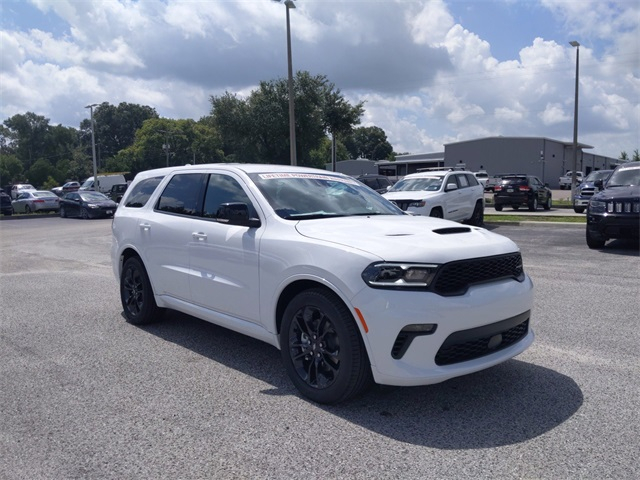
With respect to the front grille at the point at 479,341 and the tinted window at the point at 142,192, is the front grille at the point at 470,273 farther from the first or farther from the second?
the tinted window at the point at 142,192

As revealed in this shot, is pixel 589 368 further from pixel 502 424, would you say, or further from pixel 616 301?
pixel 616 301

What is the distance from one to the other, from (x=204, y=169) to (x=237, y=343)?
180 centimetres

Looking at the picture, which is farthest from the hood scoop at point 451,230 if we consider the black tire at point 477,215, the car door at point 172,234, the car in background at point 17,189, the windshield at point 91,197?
the car in background at point 17,189

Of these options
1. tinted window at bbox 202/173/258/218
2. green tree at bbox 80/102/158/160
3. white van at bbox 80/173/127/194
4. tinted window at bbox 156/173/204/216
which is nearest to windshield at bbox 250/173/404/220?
tinted window at bbox 202/173/258/218

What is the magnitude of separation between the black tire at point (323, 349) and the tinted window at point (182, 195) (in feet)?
6.26

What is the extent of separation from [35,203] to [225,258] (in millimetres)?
33091

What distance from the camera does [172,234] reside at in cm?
564

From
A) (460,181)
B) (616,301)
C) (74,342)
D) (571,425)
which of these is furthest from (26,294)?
(460,181)

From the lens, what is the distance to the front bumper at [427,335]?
12.0 ft

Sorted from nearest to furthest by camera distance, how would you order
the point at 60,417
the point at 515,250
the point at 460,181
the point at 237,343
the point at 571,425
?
the point at 571,425
the point at 60,417
the point at 515,250
the point at 237,343
the point at 460,181

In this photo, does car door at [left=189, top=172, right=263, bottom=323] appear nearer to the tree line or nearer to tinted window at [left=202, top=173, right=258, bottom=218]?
tinted window at [left=202, top=173, right=258, bottom=218]

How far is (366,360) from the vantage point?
12.6 feet

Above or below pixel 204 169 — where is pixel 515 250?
below

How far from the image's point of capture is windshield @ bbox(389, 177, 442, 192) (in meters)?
15.5
